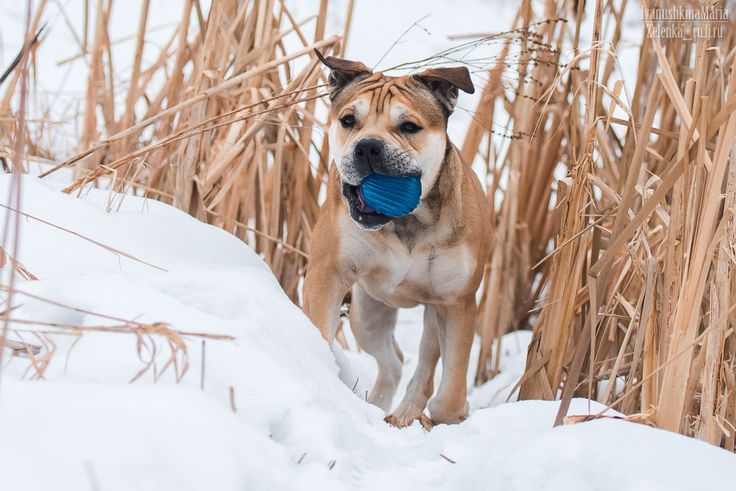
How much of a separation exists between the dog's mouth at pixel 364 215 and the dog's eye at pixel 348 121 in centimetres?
29

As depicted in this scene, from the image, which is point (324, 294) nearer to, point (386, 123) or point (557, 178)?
point (386, 123)

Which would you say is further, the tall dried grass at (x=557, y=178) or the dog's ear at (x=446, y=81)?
the dog's ear at (x=446, y=81)

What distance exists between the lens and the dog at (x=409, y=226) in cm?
361

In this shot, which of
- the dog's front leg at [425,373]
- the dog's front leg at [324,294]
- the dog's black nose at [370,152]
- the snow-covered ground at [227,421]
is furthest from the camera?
the dog's front leg at [425,373]

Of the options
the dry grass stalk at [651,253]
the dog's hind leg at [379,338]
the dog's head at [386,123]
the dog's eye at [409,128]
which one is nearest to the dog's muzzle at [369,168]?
the dog's head at [386,123]

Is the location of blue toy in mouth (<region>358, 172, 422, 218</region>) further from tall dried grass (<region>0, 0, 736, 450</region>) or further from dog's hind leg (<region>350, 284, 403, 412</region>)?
dog's hind leg (<region>350, 284, 403, 412</region>)

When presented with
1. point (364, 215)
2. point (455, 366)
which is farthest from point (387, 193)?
point (455, 366)

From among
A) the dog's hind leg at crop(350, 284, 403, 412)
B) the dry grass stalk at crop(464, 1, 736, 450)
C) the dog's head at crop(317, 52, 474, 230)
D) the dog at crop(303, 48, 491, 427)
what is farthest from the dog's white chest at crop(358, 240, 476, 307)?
the dog's hind leg at crop(350, 284, 403, 412)

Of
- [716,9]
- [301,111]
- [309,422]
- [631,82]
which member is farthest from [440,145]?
[631,82]

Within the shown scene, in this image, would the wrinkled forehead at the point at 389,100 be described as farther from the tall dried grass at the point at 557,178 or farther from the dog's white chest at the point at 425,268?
the dog's white chest at the point at 425,268

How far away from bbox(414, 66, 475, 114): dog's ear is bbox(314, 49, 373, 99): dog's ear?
0.24 metres

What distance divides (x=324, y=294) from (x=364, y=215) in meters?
0.43

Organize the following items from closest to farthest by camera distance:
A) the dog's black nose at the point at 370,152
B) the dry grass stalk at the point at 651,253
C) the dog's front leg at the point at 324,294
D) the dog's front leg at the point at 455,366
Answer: the dry grass stalk at the point at 651,253 → the dog's black nose at the point at 370,152 → the dog's front leg at the point at 324,294 → the dog's front leg at the point at 455,366

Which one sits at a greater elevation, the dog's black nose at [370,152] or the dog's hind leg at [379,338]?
the dog's black nose at [370,152]
